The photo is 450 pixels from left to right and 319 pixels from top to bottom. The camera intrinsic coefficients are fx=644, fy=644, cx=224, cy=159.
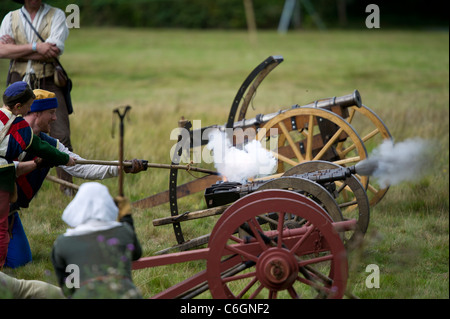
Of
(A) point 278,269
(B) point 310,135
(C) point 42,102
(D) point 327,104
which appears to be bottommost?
(A) point 278,269

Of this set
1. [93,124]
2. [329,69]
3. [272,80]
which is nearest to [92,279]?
[93,124]

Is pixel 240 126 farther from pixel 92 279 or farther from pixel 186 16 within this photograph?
pixel 186 16

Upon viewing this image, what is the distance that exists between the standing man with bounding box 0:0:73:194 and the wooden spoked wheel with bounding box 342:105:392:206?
10.0ft

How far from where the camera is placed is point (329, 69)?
2173 centimetres

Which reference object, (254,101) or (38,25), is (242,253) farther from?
(254,101)

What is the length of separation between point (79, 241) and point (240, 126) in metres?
2.98

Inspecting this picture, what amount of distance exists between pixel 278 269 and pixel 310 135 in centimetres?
217

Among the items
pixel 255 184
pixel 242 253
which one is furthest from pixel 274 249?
pixel 255 184

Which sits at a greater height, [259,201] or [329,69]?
[259,201]

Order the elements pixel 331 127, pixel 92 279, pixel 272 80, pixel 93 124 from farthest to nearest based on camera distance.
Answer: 1. pixel 272 80
2. pixel 93 124
3. pixel 331 127
4. pixel 92 279

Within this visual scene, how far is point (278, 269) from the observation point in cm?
371

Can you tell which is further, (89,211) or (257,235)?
(257,235)

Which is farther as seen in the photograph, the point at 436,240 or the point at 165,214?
the point at 165,214

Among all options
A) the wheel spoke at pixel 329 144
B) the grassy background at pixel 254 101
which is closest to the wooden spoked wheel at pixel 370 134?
the grassy background at pixel 254 101
